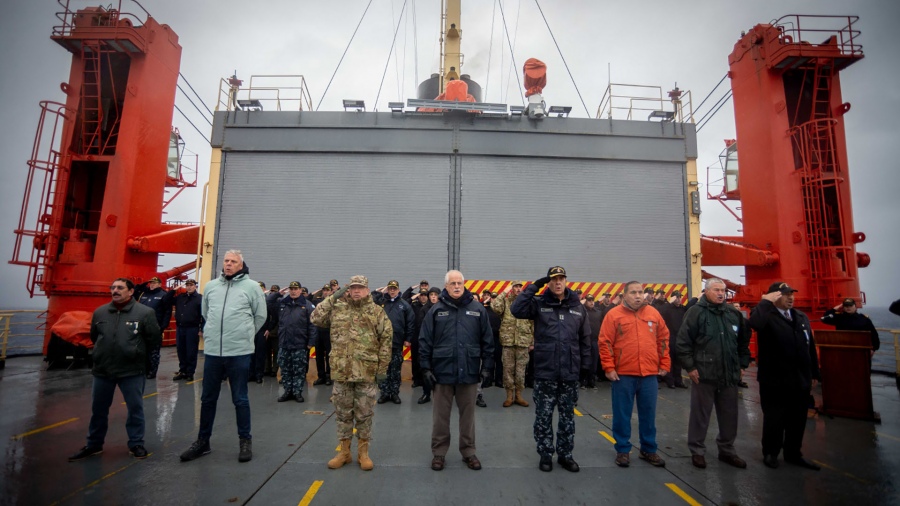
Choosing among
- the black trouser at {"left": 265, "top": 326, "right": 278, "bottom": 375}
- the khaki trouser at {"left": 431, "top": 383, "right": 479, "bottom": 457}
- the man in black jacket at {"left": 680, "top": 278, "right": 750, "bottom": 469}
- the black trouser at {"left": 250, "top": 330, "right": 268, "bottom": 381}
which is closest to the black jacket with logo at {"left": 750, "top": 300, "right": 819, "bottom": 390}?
the man in black jacket at {"left": 680, "top": 278, "right": 750, "bottom": 469}

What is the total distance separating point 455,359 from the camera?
4.11 metres

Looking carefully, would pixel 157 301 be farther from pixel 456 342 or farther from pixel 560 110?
pixel 560 110

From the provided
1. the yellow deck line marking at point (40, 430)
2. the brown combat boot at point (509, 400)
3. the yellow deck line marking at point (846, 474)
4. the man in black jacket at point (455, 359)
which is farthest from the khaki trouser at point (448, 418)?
the yellow deck line marking at point (40, 430)

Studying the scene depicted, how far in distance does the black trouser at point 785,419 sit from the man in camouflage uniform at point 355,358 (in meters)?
4.02

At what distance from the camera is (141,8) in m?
11.7

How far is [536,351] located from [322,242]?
7.62 metres

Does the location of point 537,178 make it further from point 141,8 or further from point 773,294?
point 141,8

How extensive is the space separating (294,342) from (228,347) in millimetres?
2908

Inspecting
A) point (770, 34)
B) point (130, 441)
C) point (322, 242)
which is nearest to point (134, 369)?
point (130, 441)

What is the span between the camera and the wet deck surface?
135 inches

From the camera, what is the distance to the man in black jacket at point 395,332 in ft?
22.0

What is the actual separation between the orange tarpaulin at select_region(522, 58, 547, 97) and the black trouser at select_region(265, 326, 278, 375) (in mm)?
9141

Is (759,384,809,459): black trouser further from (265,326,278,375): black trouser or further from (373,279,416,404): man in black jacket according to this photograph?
(265,326,278,375): black trouser

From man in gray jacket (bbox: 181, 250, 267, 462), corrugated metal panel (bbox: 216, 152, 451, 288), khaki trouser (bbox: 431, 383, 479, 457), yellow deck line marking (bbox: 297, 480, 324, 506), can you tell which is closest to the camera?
yellow deck line marking (bbox: 297, 480, 324, 506)
